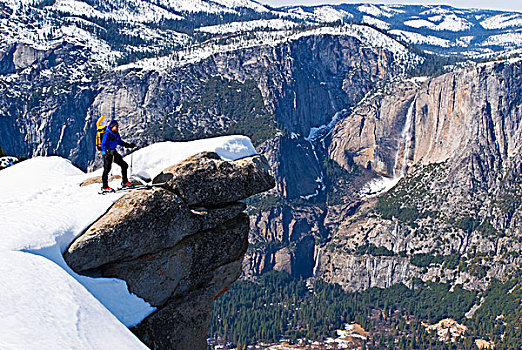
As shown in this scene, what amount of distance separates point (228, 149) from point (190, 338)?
9591 millimetres

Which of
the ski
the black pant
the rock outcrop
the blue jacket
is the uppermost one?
the blue jacket

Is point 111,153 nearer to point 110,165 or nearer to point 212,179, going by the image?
point 110,165

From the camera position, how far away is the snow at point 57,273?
17.0m

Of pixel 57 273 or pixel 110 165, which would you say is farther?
pixel 110 165

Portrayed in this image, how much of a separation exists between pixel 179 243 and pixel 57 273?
21.7ft

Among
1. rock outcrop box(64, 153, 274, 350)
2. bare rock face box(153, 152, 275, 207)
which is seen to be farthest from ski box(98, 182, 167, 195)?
bare rock face box(153, 152, 275, 207)

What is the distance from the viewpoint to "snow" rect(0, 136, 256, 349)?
55.9ft

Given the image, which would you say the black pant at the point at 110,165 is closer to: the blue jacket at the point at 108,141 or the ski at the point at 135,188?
the blue jacket at the point at 108,141

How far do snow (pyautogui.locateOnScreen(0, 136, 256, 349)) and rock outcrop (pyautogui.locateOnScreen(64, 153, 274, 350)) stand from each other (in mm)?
607

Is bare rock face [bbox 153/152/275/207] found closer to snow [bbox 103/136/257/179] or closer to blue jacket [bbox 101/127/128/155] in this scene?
snow [bbox 103/136/257/179]

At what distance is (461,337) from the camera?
18288 centimetres

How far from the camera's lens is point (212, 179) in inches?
1043

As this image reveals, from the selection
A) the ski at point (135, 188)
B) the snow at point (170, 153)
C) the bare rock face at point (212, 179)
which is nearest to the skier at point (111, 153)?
the ski at point (135, 188)

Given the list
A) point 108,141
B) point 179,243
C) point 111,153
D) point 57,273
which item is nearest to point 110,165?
point 111,153
